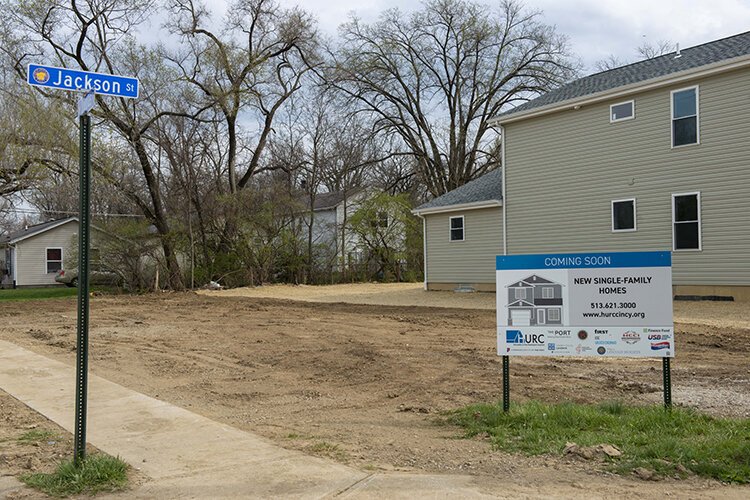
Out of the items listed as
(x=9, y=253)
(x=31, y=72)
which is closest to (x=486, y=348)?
(x=31, y=72)

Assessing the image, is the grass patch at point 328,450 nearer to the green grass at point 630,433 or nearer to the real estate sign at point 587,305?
the green grass at point 630,433

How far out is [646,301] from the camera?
6.25 meters

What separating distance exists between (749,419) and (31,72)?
649cm

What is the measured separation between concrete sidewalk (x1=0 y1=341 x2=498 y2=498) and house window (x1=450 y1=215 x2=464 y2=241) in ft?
61.5

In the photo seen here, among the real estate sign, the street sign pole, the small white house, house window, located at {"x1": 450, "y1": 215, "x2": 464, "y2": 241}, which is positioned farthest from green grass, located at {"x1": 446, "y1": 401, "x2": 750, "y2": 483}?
the small white house

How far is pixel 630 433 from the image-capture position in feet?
18.2

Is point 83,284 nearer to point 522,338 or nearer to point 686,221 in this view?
point 522,338

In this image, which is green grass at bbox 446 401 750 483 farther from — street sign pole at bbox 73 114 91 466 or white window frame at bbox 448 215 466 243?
white window frame at bbox 448 215 466 243

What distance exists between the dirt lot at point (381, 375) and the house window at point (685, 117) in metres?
4.64

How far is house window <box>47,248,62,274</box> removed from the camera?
133 feet

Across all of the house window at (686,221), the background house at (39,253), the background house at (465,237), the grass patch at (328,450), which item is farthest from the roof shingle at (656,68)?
the background house at (39,253)

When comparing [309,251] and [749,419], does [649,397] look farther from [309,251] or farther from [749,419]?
[309,251]

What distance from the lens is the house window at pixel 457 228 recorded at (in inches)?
1001

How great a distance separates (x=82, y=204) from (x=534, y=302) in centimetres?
415
